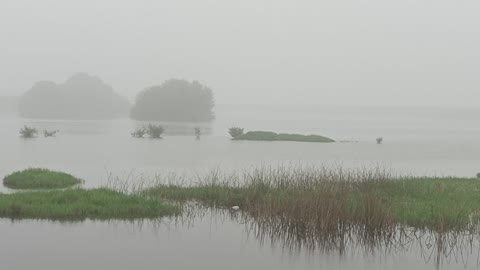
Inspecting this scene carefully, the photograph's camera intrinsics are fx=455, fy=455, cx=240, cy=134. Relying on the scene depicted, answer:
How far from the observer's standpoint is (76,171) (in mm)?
36344

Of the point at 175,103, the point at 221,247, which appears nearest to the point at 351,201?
the point at 221,247

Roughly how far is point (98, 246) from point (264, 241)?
5964 millimetres

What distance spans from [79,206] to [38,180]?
32.4 ft

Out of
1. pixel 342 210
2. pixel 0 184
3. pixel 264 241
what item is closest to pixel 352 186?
pixel 342 210

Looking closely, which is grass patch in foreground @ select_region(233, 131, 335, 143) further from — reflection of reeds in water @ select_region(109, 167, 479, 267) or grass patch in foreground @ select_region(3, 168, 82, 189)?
reflection of reeds in water @ select_region(109, 167, 479, 267)

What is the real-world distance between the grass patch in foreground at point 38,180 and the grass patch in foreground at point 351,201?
7.05 m

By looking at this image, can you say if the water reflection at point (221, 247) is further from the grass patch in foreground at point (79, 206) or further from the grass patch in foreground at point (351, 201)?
the grass patch in foreground at point (79, 206)

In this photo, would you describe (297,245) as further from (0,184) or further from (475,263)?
(0,184)

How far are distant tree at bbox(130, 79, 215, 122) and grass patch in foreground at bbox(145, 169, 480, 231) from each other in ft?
396

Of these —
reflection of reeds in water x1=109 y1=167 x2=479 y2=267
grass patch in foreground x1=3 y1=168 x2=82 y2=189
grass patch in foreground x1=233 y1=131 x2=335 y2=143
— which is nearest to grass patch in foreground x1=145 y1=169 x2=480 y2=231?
reflection of reeds in water x1=109 y1=167 x2=479 y2=267

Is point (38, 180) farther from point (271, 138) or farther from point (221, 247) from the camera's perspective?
point (271, 138)

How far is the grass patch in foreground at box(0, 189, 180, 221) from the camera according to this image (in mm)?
19062

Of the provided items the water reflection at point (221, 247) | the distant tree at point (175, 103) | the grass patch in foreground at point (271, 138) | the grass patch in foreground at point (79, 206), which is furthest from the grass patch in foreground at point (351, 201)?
the distant tree at point (175, 103)

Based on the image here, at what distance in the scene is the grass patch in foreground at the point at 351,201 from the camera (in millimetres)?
17641
